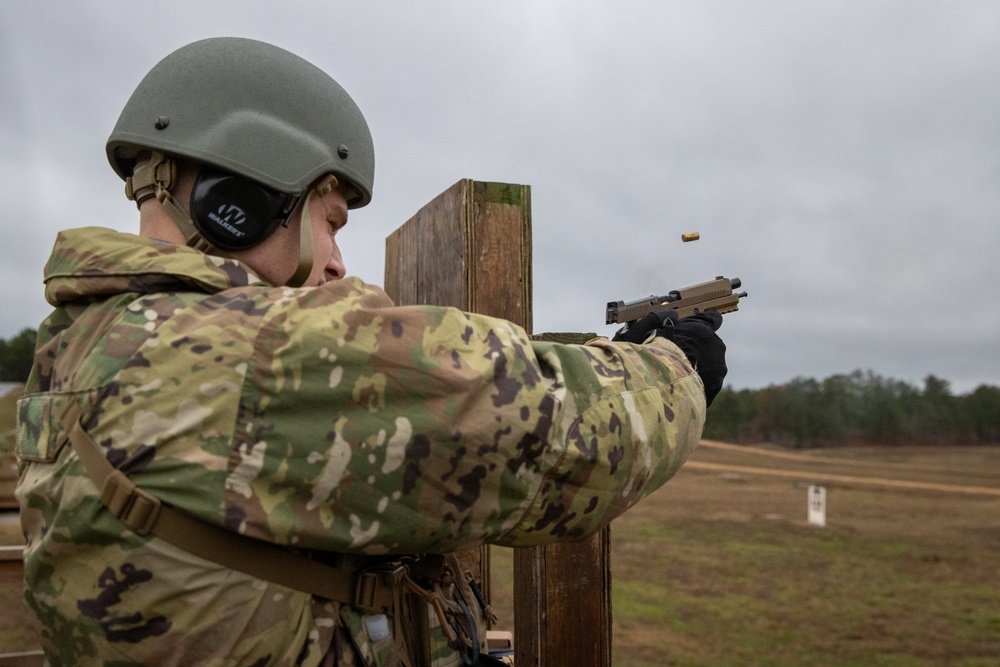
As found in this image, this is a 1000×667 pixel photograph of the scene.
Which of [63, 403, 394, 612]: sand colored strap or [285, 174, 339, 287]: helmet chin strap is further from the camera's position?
[285, 174, 339, 287]: helmet chin strap

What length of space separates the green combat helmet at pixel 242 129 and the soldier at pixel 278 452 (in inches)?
12.3

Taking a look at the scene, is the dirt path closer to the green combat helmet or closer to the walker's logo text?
the green combat helmet

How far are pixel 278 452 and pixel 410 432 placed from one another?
0.73 ft

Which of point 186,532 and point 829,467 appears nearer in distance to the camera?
point 186,532

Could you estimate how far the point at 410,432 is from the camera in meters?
1.46

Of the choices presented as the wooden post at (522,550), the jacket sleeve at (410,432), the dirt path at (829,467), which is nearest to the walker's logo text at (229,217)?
the jacket sleeve at (410,432)

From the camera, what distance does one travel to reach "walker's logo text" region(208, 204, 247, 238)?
1813 mm

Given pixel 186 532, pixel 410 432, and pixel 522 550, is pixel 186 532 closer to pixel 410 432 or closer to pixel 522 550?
pixel 410 432

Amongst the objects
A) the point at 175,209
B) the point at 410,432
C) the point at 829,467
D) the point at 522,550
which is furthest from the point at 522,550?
the point at 829,467

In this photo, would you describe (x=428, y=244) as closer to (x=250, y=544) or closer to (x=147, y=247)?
(x=147, y=247)

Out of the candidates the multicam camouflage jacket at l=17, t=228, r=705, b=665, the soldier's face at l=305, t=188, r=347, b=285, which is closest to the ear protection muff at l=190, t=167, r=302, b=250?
the soldier's face at l=305, t=188, r=347, b=285

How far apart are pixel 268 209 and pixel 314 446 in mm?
680

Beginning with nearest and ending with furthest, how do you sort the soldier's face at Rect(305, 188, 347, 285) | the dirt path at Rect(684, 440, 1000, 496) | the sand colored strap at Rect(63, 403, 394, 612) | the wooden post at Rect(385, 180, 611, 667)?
1. the sand colored strap at Rect(63, 403, 394, 612)
2. the soldier's face at Rect(305, 188, 347, 285)
3. the wooden post at Rect(385, 180, 611, 667)
4. the dirt path at Rect(684, 440, 1000, 496)

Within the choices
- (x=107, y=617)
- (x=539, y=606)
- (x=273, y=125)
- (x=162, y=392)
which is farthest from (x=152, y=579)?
(x=539, y=606)
